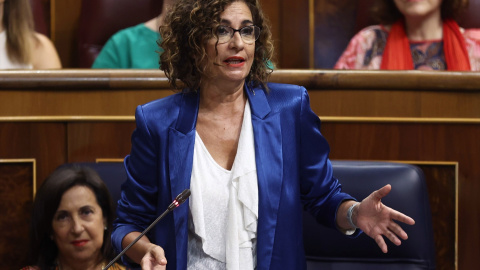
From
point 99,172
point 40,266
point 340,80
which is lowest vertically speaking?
point 40,266

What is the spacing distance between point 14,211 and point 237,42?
18.1 inches

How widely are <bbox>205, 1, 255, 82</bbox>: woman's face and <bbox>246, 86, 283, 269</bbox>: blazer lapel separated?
0.13 ft

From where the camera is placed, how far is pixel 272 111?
652mm

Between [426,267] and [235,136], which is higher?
[235,136]

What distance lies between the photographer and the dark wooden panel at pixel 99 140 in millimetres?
985

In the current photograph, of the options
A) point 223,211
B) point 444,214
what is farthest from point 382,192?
point 444,214

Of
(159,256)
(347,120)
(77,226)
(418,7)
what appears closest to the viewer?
(159,256)

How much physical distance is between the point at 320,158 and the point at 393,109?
0.34 metres

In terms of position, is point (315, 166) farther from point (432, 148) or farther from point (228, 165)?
point (432, 148)

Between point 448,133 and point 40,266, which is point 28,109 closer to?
point 40,266

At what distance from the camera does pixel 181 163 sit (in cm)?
64

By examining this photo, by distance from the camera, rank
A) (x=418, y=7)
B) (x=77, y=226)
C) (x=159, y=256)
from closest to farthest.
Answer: (x=159, y=256) < (x=77, y=226) < (x=418, y=7)

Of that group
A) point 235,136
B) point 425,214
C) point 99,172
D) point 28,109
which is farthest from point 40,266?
point 425,214

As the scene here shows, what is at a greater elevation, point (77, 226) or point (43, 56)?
point (43, 56)
